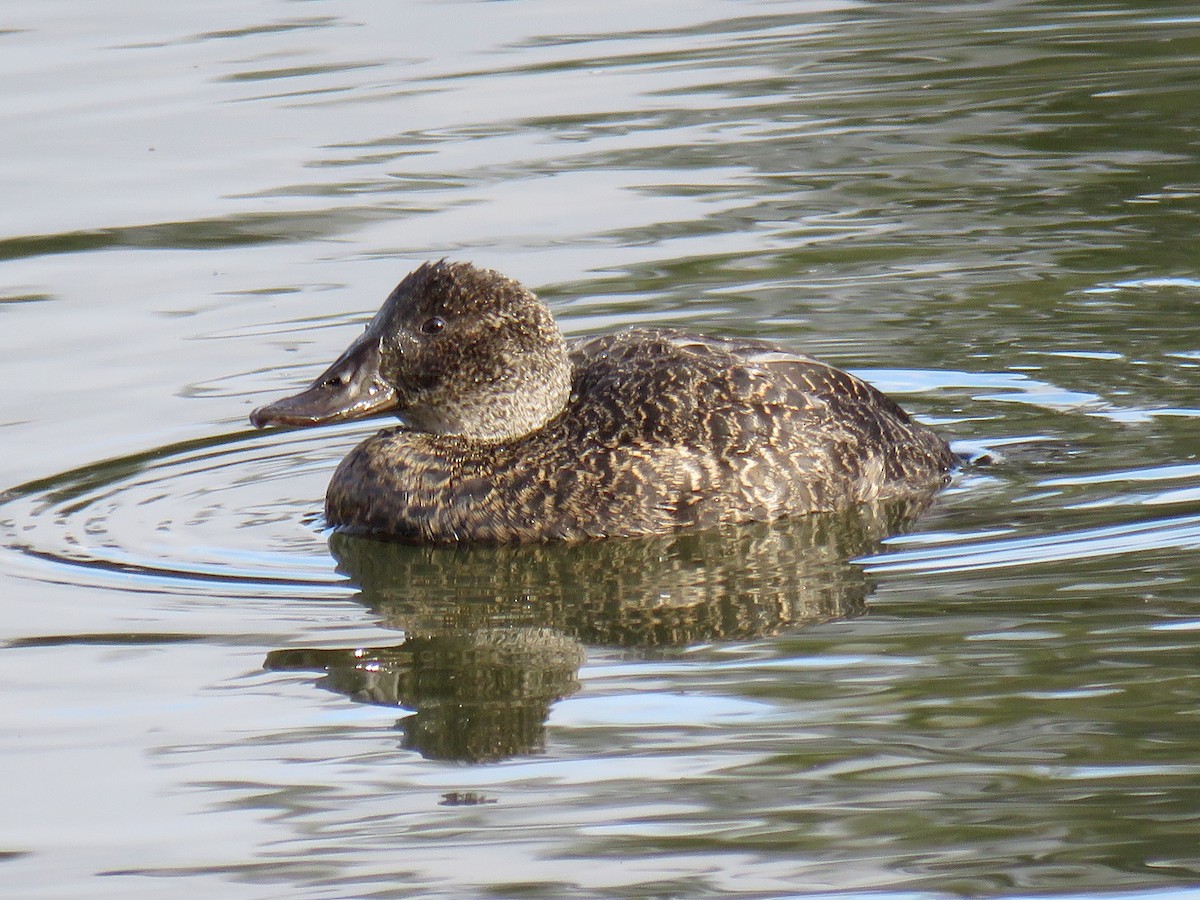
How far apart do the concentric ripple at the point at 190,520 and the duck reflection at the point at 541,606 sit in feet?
0.78

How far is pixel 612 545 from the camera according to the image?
8.39 metres

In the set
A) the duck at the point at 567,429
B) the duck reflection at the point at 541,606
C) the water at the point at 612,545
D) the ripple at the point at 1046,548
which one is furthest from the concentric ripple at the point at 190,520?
the ripple at the point at 1046,548

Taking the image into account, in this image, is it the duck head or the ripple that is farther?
the duck head

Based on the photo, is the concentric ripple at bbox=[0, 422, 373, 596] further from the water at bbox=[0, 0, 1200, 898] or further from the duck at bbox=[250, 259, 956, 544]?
→ the duck at bbox=[250, 259, 956, 544]

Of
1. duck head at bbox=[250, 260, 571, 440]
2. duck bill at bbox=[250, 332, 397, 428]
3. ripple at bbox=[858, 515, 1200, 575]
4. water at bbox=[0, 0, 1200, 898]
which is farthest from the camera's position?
duck head at bbox=[250, 260, 571, 440]

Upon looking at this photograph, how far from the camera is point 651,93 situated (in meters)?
15.8

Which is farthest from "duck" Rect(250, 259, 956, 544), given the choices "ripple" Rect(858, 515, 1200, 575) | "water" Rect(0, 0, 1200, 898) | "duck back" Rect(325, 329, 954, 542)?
"ripple" Rect(858, 515, 1200, 575)

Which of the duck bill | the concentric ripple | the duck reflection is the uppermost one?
the duck bill

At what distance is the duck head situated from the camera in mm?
8789

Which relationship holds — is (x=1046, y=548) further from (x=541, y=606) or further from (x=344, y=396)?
(x=344, y=396)

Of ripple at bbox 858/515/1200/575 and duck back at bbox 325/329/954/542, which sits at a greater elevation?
duck back at bbox 325/329/954/542

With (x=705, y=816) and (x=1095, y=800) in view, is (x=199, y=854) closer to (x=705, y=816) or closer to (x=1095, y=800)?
(x=705, y=816)

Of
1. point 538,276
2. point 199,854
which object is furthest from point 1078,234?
point 199,854

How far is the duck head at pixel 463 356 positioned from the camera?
8.79 metres
